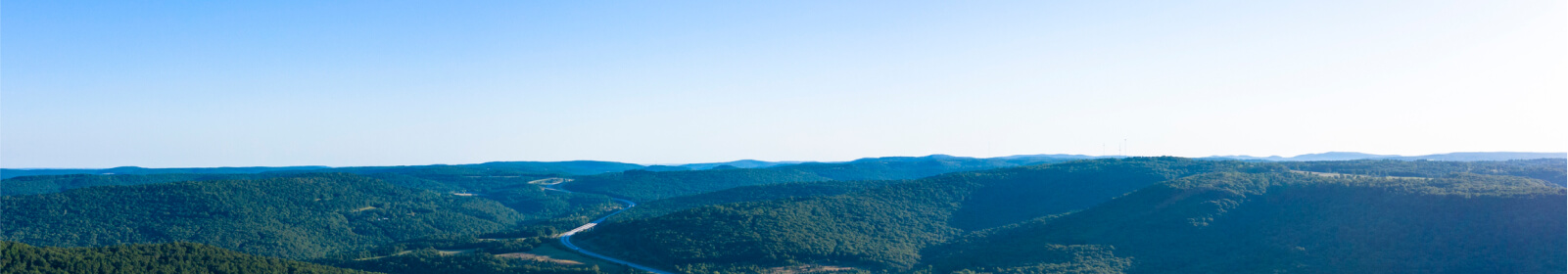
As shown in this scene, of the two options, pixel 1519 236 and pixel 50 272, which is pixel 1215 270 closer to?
pixel 1519 236

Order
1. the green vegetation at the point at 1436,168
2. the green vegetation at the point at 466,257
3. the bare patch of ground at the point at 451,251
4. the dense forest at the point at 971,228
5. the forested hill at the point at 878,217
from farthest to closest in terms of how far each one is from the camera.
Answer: the green vegetation at the point at 1436,168
the bare patch of ground at the point at 451,251
the forested hill at the point at 878,217
the green vegetation at the point at 466,257
the dense forest at the point at 971,228

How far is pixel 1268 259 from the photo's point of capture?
102625 millimetres

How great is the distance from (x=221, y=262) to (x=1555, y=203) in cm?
14190

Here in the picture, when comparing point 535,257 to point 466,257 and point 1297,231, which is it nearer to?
point 466,257

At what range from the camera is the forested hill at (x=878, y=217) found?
122m

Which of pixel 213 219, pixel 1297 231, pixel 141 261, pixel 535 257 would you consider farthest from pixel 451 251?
pixel 1297 231

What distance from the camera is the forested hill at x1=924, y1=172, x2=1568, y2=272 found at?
303 feet

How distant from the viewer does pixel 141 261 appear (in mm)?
74188

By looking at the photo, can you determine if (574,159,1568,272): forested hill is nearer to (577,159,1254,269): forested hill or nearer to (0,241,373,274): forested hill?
(577,159,1254,269): forested hill

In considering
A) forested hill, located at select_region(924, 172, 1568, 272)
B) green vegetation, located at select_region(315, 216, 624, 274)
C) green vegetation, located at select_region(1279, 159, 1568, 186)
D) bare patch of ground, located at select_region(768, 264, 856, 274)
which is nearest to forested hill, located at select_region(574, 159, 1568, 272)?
forested hill, located at select_region(924, 172, 1568, 272)

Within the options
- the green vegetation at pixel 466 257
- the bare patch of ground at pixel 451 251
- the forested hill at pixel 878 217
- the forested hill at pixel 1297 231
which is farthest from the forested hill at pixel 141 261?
the forested hill at pixel 1297 231

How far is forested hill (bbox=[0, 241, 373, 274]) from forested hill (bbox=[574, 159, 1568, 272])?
5043 centimetres

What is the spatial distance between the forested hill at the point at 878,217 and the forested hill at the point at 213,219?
63.4m

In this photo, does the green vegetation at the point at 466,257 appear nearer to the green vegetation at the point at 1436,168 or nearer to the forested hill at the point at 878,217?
the forested hill at the point at 878,217
